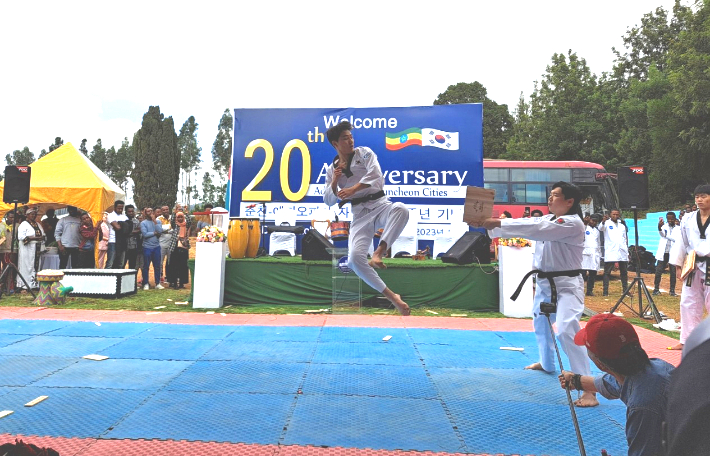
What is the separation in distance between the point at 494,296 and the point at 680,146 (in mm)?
22374

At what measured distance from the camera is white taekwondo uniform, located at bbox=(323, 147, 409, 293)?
15.2 feet

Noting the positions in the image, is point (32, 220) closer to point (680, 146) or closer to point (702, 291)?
point (702, 291)

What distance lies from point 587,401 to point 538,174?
15.7m

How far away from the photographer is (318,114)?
1349 centimetres

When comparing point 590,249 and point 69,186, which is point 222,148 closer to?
point 69,186

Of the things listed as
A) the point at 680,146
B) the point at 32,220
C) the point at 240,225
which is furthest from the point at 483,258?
the point at 680,146

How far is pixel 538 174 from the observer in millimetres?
18516

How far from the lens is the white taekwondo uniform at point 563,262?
4006 mm

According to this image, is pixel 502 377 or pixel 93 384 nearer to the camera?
pixel 93 384

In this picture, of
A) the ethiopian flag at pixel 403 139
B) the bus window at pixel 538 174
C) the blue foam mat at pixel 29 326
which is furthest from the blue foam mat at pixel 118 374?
the bus window at pixel 538 174

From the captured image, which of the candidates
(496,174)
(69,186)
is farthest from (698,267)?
(69,186)

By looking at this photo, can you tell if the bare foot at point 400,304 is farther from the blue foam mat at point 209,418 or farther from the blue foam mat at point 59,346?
the blue foam mat at point 59,346

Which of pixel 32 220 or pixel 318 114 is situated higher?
pixel 318 114

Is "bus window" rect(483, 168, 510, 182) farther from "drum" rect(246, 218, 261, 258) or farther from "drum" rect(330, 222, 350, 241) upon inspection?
"drum" rect(246, 218, 261, 258)
